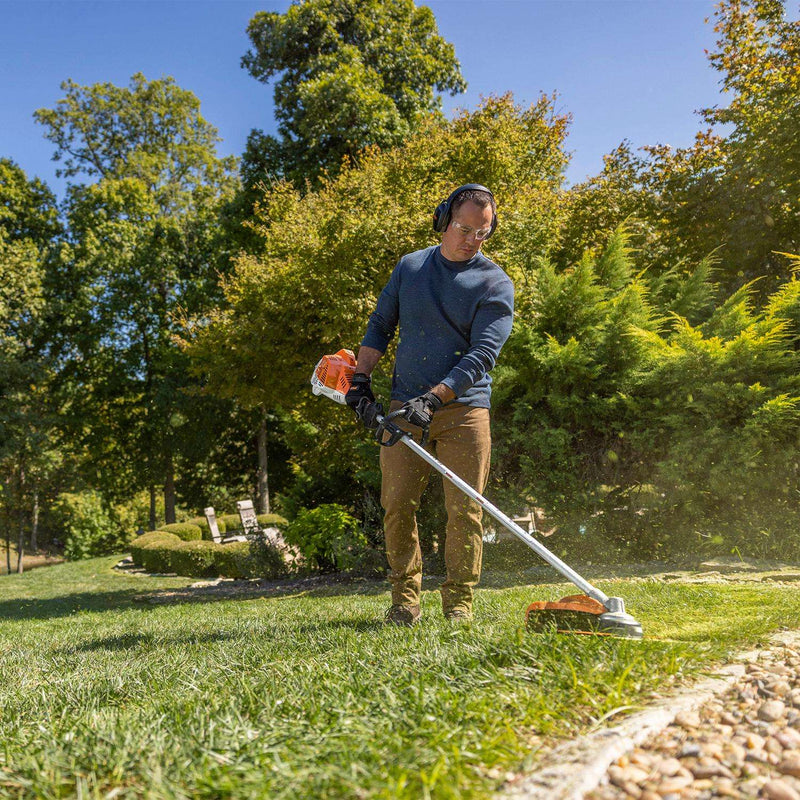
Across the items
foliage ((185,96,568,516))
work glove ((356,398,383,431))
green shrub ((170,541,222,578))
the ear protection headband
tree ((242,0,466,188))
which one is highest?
tree ((242,0,466,188))

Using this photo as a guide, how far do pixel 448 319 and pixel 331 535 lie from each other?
6.08 meters

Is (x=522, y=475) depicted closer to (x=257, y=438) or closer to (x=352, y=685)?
(x=352, y=685)

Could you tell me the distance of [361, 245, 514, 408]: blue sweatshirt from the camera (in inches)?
143

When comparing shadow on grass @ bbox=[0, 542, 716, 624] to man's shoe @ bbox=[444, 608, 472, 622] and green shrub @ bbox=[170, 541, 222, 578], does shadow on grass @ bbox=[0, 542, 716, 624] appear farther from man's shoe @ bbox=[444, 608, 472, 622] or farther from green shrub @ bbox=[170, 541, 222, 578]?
green shrub @ bbox=[170, 541, 222, 578]

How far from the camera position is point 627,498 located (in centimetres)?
769

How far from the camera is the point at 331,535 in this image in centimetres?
923

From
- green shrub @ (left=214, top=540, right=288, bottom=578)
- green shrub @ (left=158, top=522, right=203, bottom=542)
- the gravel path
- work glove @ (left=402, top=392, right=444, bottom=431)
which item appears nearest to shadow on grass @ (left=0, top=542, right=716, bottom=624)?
green shrub @ (left=214, top=540, right=288, bottom=578)

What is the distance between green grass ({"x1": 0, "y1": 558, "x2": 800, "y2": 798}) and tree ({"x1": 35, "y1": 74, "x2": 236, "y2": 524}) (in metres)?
20.0

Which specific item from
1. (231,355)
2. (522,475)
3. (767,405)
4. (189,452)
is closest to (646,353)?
(767,405)

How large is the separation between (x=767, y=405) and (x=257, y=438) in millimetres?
20784

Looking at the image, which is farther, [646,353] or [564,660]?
[646,353]

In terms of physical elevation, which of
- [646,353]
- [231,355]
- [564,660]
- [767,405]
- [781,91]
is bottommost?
[564,660]

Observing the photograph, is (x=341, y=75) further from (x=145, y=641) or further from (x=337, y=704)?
(x=337, y=704)

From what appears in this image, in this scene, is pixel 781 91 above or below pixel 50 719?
above
